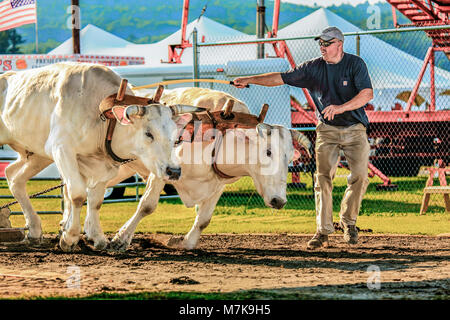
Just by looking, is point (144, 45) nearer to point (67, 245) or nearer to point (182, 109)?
point (67, 245)

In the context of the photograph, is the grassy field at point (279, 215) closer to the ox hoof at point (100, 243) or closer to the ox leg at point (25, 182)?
the ox leg at point (25, 182)

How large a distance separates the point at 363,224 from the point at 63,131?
5.16 meters

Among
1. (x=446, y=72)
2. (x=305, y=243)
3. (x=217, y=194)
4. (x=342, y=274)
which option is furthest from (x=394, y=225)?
(x=446, y=72)

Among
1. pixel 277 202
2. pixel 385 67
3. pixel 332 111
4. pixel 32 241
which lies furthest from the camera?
pixel 385 67

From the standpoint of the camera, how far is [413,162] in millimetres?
19484

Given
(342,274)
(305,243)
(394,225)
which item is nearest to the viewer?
(342,274)

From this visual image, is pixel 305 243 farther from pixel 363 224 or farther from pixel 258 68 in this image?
pixel 258 68

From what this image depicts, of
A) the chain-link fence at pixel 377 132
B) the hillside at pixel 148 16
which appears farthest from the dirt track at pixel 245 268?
the hillside at pixel 148 16

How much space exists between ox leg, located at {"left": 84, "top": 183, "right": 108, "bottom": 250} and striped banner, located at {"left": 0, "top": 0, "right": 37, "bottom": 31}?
9.02 metres

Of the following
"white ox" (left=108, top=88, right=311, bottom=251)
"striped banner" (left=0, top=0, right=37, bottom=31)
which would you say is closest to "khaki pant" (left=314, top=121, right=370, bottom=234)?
"white ox" (left=108, top=88, right=311, bottom=251)

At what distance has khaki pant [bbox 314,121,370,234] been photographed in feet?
31.3

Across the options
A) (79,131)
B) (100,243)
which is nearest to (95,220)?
(100,243)

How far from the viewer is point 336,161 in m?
9.69

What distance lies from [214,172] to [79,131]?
1608 millimetres
